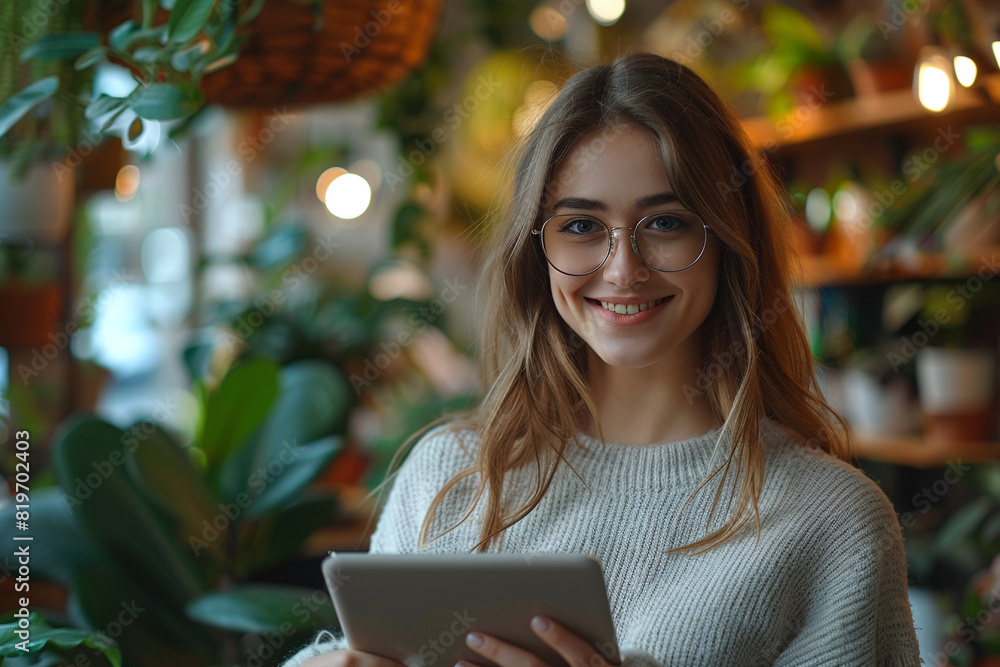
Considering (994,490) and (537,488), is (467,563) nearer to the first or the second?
(537,488)

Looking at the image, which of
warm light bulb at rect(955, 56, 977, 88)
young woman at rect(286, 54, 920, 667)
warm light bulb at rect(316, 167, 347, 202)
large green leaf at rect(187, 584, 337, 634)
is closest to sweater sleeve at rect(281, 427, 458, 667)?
young woman at rect(286, 54, 920, 667)

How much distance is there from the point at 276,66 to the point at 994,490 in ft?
5.27

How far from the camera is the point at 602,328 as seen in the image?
3.30 feet

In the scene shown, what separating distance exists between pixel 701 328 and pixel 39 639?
0.82m

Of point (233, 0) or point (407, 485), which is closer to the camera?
point (233, 0)

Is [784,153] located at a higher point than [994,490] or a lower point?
higher

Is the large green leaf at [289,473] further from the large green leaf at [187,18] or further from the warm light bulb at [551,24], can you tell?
the warm light bulb at [551,24]

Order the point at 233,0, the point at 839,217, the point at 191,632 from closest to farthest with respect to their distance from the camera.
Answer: the point at 233,0 < the point at 191,632 < the point at 839,217

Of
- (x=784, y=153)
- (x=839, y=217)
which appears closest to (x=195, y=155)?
(x=784, y=153)

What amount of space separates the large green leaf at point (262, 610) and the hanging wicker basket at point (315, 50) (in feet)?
2.49

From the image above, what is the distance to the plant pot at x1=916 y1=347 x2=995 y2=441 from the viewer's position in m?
1.95

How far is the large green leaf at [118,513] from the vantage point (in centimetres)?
133

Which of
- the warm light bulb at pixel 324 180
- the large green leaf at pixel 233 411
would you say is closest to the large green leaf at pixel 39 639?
the large green leaf at pixel 233 411

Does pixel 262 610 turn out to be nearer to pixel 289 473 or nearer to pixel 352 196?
pixel 289 473
